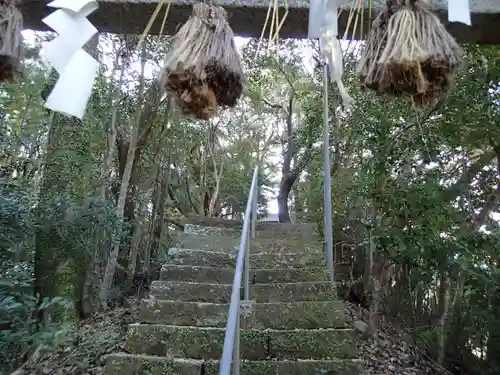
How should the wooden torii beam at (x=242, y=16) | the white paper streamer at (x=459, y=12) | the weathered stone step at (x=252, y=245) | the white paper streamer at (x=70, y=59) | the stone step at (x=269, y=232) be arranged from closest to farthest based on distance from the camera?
the white paper streamer at (x=70, y=59)
the white paper streamer at (x=459, y=12)
the wooden torii beam at (x=242, y=16)
the weathered stone step at (x=252, y=245)
the stone step at (x=269, y=232)

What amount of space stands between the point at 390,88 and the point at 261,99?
24.0 ft

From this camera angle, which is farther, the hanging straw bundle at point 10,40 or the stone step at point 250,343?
the stone step at point 250,343

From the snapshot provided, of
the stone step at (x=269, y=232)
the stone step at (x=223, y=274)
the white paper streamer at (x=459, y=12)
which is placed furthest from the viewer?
the stone step at (x=269, y=232)

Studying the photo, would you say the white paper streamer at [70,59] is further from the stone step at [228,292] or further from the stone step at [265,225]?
the stone step at [265,225]

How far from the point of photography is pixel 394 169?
393 cm

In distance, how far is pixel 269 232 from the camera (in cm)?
392

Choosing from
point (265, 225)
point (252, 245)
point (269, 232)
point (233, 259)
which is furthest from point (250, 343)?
point (265, 225)

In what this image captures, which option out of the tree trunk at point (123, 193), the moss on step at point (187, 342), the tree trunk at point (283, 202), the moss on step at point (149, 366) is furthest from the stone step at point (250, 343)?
the tree trunk at point (283, 202)

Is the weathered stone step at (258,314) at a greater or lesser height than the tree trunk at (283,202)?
lesser

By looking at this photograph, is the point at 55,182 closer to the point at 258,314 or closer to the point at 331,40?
the point at 258,314

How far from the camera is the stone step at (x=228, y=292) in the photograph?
257 cm

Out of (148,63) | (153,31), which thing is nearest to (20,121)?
(148,63)

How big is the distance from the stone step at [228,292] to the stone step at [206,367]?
0.53m

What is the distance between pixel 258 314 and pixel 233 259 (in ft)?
2.51
